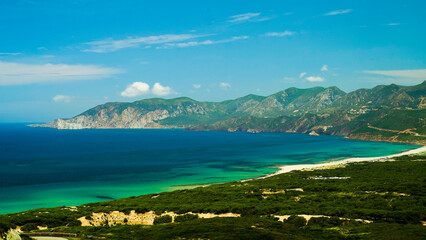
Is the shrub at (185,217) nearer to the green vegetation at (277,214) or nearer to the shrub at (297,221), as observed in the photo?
the green vegetation at (277,214)

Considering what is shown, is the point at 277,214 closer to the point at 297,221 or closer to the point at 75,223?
the point at 297,221

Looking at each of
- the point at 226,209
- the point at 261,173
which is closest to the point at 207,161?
the point at 261,173

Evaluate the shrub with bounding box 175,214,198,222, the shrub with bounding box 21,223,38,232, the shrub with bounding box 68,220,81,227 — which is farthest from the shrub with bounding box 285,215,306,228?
the shrub with bounding box 21,223,38,232

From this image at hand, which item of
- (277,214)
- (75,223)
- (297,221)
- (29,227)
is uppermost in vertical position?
(297,221)

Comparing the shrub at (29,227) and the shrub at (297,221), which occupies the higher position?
the shrub at (297,221)

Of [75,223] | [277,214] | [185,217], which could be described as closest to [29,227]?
[75,223]

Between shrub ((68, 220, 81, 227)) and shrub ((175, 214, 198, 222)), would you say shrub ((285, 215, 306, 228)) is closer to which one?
shrub ((175, 214, 198, 222))

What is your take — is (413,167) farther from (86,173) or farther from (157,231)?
(86,173)

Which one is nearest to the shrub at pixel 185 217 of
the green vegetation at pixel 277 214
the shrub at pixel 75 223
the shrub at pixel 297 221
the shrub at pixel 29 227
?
the green vegetation at pixel 277 214
